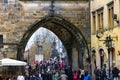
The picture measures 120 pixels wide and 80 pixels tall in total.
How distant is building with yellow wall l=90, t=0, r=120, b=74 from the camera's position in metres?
28.4

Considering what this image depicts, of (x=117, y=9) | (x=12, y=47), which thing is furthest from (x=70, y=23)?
(x=117, y=9)

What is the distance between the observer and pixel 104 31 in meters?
31.2

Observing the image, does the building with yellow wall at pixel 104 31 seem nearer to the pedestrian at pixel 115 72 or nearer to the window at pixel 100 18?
the window at pixel 100 18

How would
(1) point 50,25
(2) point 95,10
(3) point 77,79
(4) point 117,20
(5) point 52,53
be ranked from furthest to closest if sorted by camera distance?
(5) point 52,53
(1) point 50,25
(2) point 95,10
(3) point 77,79
(4) point 117,20

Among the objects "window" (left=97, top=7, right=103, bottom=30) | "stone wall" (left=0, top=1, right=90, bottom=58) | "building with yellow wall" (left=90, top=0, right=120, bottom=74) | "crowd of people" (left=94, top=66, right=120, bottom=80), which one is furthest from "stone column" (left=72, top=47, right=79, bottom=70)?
"crowd of people" (left=94, top=66, right=120, bottom=80)

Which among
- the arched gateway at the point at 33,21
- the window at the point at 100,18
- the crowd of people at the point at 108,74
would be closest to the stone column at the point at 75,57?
the arched gateway at the point at 33,21

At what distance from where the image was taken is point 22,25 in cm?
3397

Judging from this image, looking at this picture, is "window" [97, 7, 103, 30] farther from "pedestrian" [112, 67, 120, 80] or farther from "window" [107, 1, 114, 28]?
"pedestrian" [112, 67, 120, 80]

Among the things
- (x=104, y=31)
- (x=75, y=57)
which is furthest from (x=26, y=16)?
(x=75, y=57)

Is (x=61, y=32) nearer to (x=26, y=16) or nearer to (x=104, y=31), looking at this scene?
(x=26, y=16)

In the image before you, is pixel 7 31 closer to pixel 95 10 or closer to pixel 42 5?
pixel 42 5

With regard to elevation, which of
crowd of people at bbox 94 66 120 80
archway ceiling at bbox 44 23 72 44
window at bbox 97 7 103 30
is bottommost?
crowd of people at bbox 94 66 120 80

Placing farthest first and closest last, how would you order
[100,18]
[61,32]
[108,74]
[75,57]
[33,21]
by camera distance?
[75,57], [61,32], [33,21], [100,18], [108,74]

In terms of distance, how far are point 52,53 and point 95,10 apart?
4020cm
